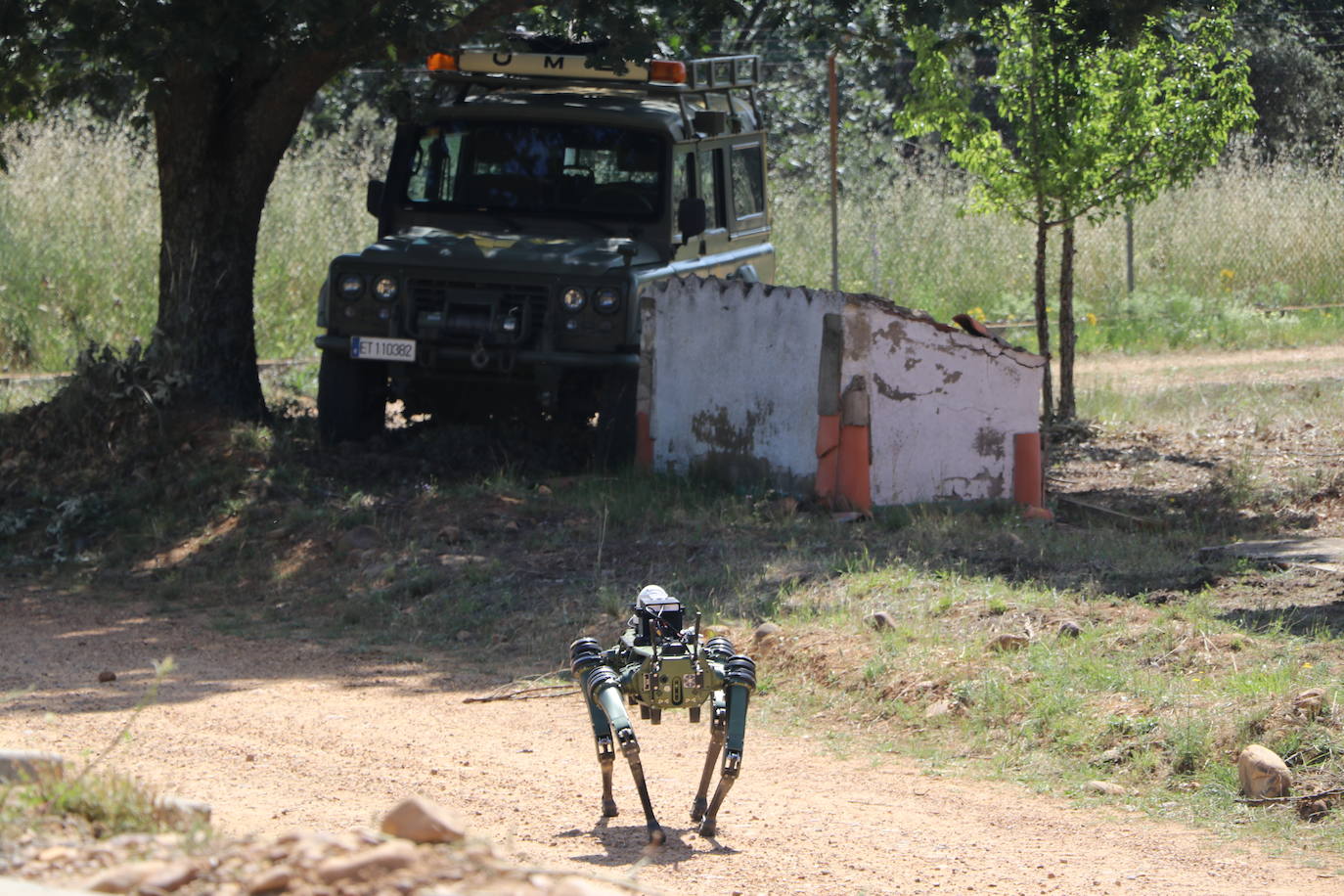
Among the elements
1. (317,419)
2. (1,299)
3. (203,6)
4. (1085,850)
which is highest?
(203,6)

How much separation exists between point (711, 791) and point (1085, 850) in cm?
124

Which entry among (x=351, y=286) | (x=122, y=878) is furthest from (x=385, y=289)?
(x=122, y=878)

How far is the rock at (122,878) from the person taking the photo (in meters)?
3.15

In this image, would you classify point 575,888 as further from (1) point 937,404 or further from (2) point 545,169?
(2) point 545,169

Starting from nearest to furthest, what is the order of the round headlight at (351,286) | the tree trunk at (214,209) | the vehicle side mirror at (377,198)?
the round headlight at (351,286) < the tree trunk at (214,209) < the vehicle side mirror at (377,198)

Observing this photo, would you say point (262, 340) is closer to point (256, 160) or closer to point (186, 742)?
point (256, 160)

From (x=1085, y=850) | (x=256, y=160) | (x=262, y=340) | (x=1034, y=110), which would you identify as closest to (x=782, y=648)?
(x=1085, y=850)

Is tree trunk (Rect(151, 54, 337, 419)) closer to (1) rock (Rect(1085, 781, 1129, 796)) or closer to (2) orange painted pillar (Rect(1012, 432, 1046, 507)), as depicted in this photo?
(2) orange painted pillar (Rect(1012, 432, 1046, 507))

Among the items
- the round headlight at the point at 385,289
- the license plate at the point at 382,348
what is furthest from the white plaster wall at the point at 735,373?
the round headlight at the point at 385,289

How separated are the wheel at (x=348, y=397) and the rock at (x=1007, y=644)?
4.97m

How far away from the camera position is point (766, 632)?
23.2 ft

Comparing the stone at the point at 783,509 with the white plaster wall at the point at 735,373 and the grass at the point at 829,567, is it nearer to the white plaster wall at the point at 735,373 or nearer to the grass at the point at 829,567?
the grass at the point at 829,567

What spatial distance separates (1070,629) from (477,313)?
4.41m

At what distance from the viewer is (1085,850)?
482 cm
